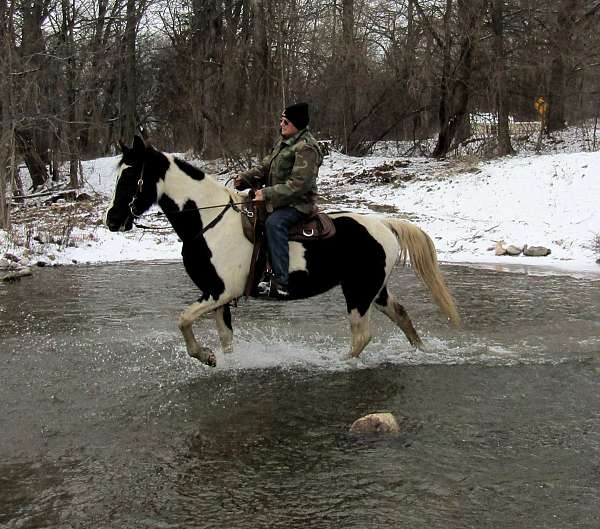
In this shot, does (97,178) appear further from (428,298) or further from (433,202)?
(428,298)

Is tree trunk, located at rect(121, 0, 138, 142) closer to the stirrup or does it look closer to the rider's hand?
the rider's hand

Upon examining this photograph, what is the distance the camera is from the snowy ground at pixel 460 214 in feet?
53.4

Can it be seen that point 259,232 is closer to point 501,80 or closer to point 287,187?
point 287,187

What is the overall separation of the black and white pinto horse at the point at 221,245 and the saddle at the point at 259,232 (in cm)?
7

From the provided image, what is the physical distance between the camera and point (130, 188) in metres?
6.93

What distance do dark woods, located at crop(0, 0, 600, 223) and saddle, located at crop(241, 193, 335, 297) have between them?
18.0 m

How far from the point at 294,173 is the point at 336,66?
25.6m

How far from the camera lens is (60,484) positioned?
15.2 ft

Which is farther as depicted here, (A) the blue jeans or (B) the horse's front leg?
(A) the blue jeans

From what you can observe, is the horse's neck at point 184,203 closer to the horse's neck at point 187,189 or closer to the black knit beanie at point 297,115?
the horse's neck at point 187,189

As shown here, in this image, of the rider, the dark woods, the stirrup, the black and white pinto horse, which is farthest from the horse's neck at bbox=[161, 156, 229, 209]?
the dark woods

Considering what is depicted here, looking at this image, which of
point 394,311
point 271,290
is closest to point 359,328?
point 394,311

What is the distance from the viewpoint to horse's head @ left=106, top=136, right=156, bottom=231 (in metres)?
6.93

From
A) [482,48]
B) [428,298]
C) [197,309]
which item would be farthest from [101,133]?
[197,309]
